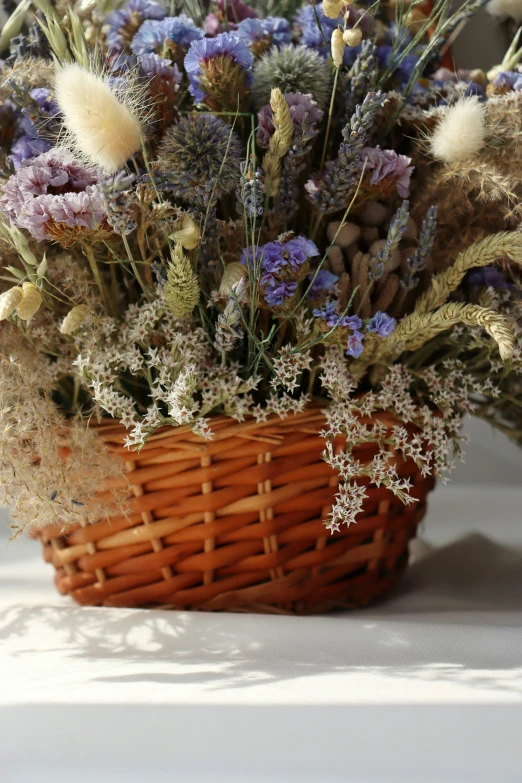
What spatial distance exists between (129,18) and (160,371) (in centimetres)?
33

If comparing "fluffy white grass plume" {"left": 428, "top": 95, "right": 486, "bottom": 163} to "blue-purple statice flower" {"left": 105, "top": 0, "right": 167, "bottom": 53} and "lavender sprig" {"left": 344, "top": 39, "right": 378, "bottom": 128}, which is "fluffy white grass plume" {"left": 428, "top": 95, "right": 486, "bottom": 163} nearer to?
"lavender sprig" {"left": 344, "top": 39, "right": 378, "bottom": 128}

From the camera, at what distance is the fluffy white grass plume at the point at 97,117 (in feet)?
1.55

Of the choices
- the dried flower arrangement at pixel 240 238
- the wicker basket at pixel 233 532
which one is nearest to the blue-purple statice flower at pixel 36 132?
the dried flower arrangement at pixel 240 238

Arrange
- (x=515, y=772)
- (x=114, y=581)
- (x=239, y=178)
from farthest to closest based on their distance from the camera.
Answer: (x=114, y=581)
(x=239, y=178)
(x=515, y=772)

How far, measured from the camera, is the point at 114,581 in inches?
25.8

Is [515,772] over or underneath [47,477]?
underneath

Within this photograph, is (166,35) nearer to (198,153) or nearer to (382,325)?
(198,153)

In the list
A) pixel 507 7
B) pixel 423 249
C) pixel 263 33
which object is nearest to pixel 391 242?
pixel 423 249

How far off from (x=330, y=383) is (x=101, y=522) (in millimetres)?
221

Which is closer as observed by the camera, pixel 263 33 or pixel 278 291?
pixel 278 291

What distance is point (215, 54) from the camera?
0.55 meters

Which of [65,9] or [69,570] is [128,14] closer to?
[65,9]

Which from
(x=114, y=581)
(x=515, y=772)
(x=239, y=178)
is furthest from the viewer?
(x=114, y=581)

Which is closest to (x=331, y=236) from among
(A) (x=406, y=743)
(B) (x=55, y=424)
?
(B) (x=55, y=424)
